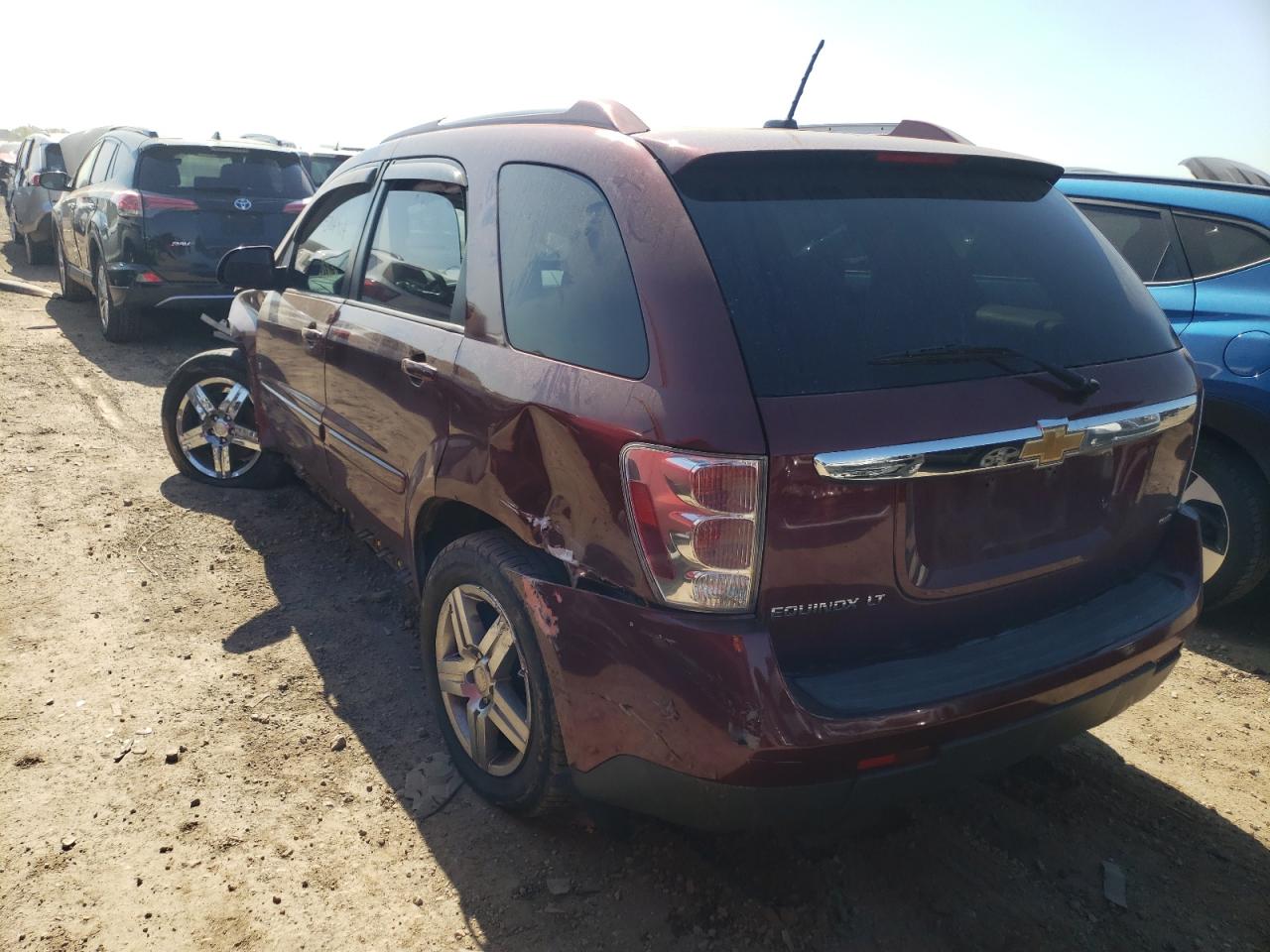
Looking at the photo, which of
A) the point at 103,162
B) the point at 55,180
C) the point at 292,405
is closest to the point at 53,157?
the point at 55,180

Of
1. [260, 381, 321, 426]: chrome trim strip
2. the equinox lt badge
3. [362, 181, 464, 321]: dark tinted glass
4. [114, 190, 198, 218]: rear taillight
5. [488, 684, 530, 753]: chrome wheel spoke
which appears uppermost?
[362, 181, 464, 321]: dark tinted glass

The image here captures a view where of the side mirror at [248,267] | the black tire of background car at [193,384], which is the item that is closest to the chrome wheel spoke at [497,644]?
the side mirror at [248,267]

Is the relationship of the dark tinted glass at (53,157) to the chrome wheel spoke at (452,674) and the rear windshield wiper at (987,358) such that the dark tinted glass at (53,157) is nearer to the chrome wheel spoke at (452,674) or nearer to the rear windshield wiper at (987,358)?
the chrome wheel spoke at (452,674)

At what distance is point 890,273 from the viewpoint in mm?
2162

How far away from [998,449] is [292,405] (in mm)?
3101

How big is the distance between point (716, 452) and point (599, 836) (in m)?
1.34

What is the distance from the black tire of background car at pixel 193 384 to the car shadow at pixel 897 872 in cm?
254

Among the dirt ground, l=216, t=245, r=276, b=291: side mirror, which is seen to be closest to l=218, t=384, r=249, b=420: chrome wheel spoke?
l=216, t=245, r=276, b=291: side mirror

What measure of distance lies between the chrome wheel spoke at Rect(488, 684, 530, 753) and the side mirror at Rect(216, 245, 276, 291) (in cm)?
236

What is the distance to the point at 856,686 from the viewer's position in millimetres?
1955

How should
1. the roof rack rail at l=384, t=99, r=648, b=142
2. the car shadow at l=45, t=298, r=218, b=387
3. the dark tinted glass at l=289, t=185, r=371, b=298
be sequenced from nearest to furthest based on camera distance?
the roof rack rail at l=384, t=99, r=648, b=142 → the dark tinted glass at l=289, t=185, r=371, b=298 → the car shadow at l=45, t=298, r=218, b=387

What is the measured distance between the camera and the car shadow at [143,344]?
313 inches

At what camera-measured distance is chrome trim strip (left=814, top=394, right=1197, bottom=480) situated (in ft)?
6.19

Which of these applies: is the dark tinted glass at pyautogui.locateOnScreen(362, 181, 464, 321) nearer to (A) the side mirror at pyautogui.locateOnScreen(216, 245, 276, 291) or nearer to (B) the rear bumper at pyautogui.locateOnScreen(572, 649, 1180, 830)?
(A) the side mirror at pyautogui.locateOnScreen(216, 245, 276, 291)
